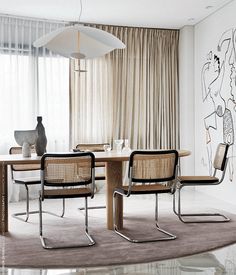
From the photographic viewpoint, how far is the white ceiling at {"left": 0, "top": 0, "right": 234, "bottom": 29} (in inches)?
220

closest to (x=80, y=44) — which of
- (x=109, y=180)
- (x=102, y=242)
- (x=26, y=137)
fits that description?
(x=26, y=137)

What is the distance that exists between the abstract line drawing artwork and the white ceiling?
593 millimetres

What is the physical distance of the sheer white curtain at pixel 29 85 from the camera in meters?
6.05

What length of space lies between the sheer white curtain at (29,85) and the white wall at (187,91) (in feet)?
6.33

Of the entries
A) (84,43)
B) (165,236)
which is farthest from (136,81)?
(165,236)

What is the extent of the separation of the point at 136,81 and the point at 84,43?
2464 mm

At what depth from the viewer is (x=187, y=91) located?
6.79 meters

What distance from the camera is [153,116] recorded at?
6.91 meters

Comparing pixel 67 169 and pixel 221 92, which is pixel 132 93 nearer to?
pixel 221 92

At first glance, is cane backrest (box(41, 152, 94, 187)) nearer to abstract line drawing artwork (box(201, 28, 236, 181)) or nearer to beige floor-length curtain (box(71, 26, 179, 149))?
abstract line drawing artwork (box(201, 28, 236, 181))

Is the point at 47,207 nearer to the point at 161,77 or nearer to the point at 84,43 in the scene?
the point at 84,43

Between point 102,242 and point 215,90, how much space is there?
3.30 meters

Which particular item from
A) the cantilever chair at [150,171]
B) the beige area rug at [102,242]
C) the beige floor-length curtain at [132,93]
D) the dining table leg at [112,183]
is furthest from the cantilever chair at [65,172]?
the beige floor-length curtain at [132,93]

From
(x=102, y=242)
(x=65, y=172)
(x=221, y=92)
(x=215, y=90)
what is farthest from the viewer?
(x=215, y=90)
